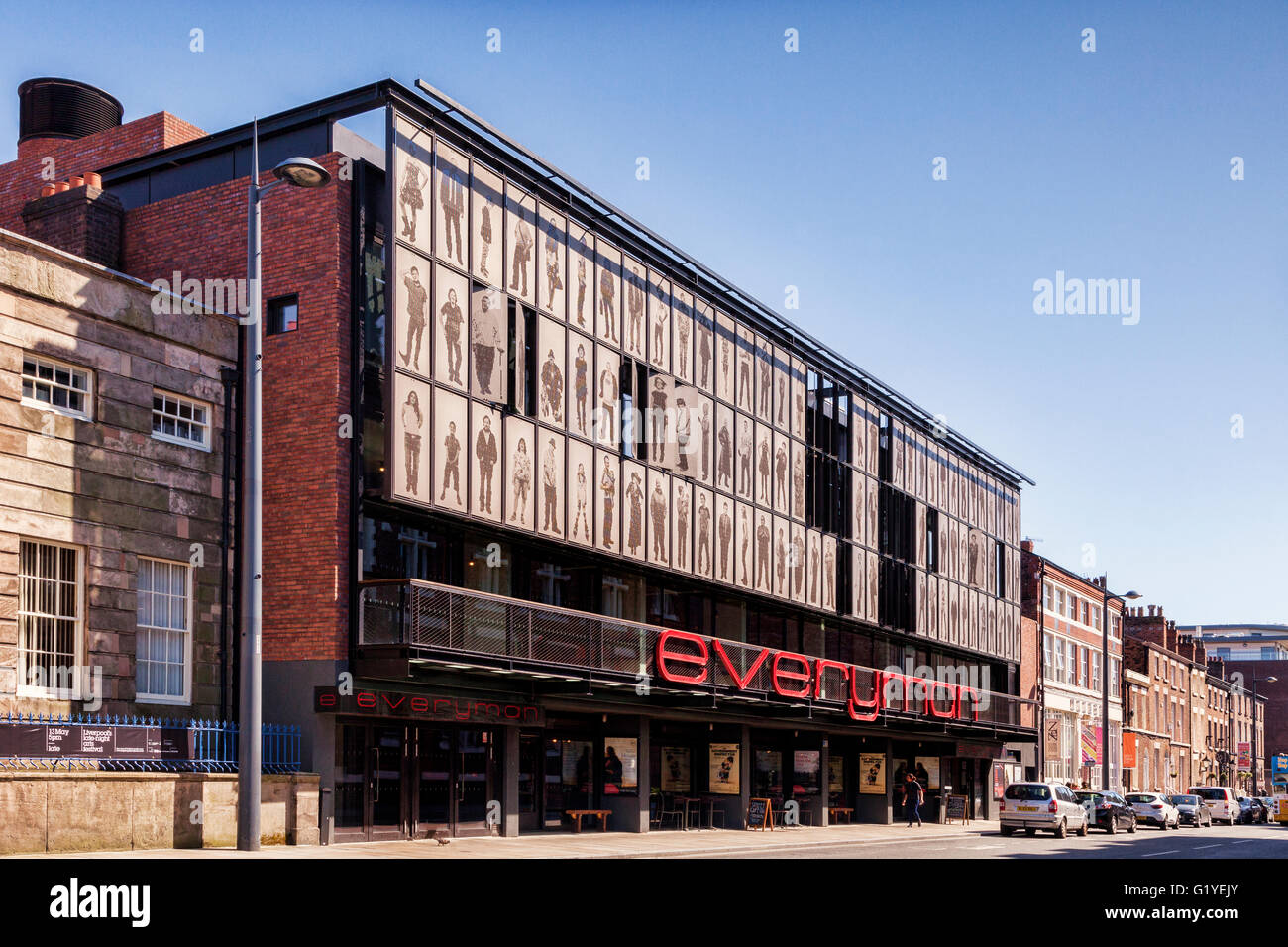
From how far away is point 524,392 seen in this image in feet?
96.7

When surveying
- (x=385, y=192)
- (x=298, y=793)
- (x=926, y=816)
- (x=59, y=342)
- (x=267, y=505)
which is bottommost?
(x=926, y=816)

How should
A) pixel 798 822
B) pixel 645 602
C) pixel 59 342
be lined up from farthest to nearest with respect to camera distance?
pixel 798 822 < pixel 645 602 < pixel 59 342

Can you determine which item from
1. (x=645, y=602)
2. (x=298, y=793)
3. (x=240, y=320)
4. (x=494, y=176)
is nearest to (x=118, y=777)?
(x=298, y=793)

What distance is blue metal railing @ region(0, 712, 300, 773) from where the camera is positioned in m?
19.5

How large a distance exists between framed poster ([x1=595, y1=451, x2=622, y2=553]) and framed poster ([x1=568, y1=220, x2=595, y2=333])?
3134 millimetres

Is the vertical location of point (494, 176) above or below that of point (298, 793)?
above

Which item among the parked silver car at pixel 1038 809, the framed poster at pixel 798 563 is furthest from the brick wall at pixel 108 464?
the parked silver car at pixel 1038 809

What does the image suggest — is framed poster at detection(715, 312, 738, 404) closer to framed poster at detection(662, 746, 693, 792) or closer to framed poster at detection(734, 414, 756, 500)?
framed poster at detection(734, 414, 756, 500)

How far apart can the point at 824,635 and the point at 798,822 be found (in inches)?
249

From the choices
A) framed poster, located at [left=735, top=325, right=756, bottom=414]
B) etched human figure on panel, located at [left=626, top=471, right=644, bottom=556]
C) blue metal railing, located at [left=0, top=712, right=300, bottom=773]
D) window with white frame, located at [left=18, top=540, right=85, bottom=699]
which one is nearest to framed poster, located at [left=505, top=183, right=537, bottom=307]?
etched human figure on panel, located at [left=626, top=471, right=644, bottom=556]

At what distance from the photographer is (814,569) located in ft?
141

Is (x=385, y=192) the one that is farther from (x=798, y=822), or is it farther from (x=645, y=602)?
(x=798, y=822)

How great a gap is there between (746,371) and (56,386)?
68.3ft

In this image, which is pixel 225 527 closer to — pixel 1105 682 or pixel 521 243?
pixel 521 243
